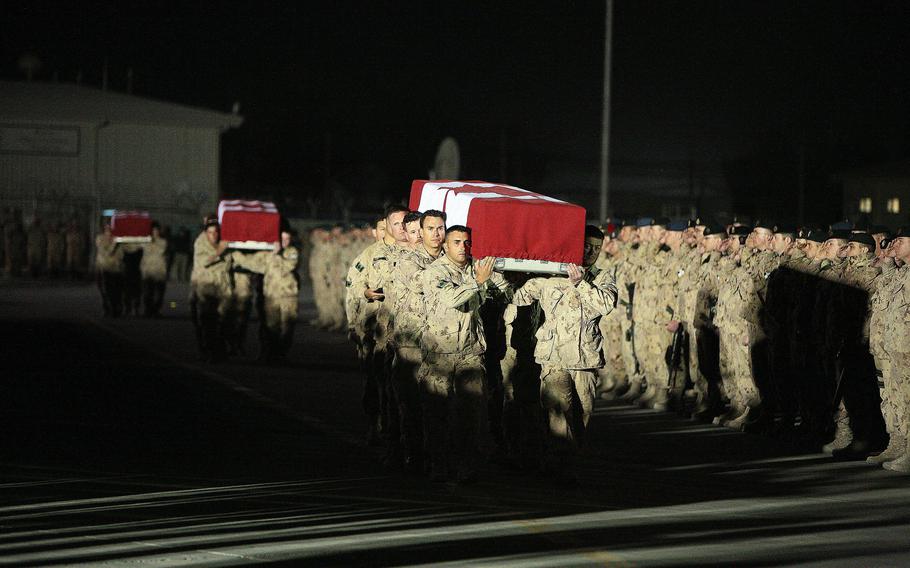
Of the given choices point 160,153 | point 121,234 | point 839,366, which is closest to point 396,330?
point 839,366

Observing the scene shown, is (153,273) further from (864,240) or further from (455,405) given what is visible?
(455,405)

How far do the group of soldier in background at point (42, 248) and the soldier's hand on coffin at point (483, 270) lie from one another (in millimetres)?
34763

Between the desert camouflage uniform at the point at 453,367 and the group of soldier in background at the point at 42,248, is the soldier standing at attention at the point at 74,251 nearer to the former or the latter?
the group of soldier in background at the point at 42,248

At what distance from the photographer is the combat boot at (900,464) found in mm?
10867

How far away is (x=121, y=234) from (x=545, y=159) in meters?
45.0

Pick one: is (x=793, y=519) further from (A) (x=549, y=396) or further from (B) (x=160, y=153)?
(B) (x=160, y=153)

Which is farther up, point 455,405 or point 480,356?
point 480,356

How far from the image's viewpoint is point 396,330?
10.4 m

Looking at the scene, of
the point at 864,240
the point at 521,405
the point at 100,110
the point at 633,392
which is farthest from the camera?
the point at 100,110

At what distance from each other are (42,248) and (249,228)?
25328 mm

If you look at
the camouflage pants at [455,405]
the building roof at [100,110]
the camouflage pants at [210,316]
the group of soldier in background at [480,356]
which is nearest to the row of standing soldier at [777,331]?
the group of soldier in background at [480,356]

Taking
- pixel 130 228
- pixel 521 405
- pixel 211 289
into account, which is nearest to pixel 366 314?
pixel 521 405

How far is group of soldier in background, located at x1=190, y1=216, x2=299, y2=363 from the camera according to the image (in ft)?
62.3

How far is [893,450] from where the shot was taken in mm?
11266
